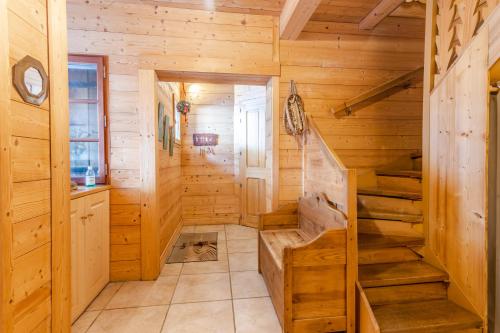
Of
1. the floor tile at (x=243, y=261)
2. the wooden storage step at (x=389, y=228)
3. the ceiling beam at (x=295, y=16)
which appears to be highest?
the ceiling beam at (x=295, y=16)

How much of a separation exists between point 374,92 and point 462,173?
1.32 m

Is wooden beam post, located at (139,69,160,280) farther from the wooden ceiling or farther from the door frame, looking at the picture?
the wooden ceiling

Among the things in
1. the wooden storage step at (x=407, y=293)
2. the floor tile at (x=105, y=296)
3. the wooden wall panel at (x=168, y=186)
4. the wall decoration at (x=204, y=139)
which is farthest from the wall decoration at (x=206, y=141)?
the wooden storage step at (x=407, y=293)

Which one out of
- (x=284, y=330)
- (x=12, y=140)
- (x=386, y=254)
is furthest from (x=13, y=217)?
(x=386, y=254)

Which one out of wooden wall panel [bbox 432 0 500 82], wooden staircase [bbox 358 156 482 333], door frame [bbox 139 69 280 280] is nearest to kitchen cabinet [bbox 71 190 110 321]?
door frame [bbox 139 69 280 280]

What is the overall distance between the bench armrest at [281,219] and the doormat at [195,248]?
33.8 inches

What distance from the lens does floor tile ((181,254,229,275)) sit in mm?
2602

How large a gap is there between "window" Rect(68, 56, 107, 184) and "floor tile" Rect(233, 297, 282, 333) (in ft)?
5.75

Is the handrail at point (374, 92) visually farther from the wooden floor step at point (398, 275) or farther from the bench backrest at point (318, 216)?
the wooden floor step at point (398, 275)

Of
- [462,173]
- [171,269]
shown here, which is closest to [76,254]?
[171,269]

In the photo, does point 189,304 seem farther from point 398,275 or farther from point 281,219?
point 398,275

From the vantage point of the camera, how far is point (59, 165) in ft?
4.18

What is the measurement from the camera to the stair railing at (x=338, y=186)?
1595 millimetres

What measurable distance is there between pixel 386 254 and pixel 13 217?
2.28 m
